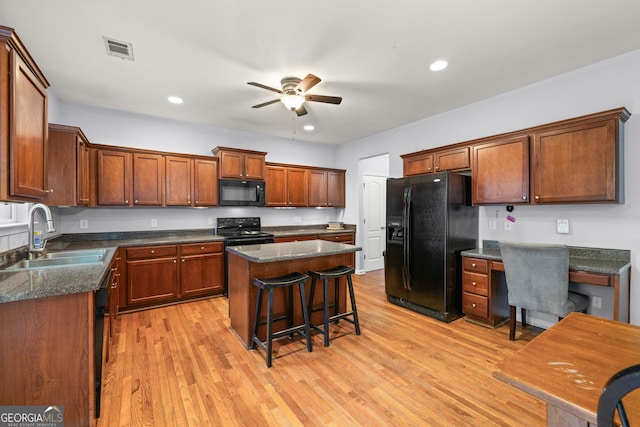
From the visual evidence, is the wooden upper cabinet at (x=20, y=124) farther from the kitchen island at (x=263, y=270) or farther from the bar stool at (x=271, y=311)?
the bar stool at (x=271, y=311)

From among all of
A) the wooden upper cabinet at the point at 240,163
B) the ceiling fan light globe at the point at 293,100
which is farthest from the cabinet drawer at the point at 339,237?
the ceiling fan light globe at the point at 293,100

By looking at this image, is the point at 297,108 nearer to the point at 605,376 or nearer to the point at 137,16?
the point at 137,16

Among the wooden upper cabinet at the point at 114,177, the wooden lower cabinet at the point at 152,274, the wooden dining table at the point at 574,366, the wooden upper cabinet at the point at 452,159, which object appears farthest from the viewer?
the wooden upper cabinet at the point at 114,177

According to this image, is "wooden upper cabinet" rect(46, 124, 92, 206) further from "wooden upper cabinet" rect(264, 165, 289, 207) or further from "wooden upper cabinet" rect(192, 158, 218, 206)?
"wooden upper cabinet" rect(264, 165, 289, 207)

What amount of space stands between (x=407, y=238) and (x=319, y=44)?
2.47 m

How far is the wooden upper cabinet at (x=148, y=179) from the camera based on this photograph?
405 cm

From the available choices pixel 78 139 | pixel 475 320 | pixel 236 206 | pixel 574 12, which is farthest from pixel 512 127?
pixel 78 139

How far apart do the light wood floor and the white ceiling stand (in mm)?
2767

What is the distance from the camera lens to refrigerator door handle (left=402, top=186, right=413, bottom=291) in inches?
146

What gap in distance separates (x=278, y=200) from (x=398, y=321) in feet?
9.88

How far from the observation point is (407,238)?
3.72m

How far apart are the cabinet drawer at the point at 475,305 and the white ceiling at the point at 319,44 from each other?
2.44 m

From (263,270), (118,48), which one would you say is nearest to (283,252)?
(263,270)

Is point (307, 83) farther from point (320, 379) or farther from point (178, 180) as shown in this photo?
point (178, 180)
